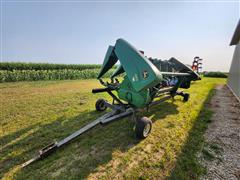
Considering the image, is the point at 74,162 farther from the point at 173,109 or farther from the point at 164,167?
the point at 173,109

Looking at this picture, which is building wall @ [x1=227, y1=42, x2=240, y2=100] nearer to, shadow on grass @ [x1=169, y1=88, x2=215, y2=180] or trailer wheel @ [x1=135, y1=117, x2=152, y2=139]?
shadow on grass @ [x1=169, y1=88, x2=215, y2=180]

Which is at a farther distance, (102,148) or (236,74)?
(236,74)

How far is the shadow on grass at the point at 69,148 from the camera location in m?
1.95

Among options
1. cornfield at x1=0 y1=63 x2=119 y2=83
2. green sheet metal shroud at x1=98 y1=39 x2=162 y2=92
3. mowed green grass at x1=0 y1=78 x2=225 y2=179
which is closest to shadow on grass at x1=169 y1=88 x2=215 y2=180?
mowed green grass at x1=0 y1=78 x2=225 y2=179

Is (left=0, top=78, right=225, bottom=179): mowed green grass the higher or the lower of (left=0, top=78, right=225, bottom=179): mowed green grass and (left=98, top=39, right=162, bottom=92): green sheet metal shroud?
the lower

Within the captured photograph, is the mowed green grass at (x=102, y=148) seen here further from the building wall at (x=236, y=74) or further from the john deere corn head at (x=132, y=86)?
the building wall at (x=236, y=74)

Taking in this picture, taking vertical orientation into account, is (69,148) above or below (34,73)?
above

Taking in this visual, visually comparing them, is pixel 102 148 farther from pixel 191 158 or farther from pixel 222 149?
pixel 222 149

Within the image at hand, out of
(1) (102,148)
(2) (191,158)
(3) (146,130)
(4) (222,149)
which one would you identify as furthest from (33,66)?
(4) (222,149)

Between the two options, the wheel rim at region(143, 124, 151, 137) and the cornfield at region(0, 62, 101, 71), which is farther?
the cornfield at region(0, 62, 101, 71)

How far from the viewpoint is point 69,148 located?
2.48 m

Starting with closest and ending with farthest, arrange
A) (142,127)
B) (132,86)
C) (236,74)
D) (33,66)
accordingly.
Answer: (142,127)
(132,86)
(236,74)
(33,66)

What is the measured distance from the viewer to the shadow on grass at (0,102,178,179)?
1952 millimetres

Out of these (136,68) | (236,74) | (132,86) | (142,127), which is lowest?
(142,127)
